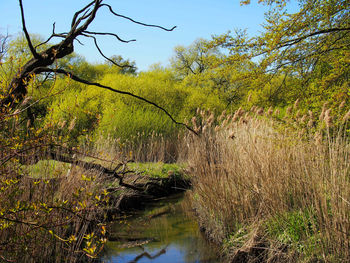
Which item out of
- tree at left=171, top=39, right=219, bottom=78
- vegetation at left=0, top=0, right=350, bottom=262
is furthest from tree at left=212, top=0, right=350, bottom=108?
tree at left=171, top=39, right=219, bottom=78

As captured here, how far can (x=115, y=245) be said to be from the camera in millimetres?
4906

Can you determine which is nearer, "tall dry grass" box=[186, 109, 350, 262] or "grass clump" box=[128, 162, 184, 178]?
"tall dry grass" box=[186, 109, 350, 262]

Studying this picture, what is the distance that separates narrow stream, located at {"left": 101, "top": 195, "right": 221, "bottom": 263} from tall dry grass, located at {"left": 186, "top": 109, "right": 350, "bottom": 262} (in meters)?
0.34

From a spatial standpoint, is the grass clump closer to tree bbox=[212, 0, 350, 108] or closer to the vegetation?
the vegetation

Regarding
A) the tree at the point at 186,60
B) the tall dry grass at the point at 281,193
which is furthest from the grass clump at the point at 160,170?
the tree at the point at 186,60

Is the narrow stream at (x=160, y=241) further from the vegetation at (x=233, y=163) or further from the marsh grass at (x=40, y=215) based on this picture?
the marsh grass at (x=40, y=215)

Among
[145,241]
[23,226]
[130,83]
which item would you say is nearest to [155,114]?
[130,83]

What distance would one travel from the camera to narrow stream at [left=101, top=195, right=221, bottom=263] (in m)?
4.59

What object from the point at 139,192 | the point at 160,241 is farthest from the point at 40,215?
the point at 139,192

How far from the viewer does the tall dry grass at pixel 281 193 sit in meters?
2.99

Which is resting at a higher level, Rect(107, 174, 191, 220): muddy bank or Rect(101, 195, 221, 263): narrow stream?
Rect(107, 174, 191, 220): muddy bank

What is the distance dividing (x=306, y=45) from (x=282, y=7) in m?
0.87

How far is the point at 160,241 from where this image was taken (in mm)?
5293

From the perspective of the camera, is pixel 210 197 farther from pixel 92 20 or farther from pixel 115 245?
pixel 92 20
